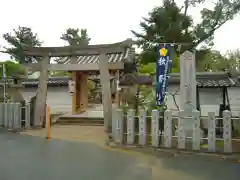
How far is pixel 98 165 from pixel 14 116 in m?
8.41

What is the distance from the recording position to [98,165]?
745 cm

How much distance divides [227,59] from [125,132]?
28368 millimetres

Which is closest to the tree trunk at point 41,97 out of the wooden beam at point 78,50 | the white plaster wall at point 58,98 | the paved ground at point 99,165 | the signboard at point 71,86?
the wooden beam at point 78,50

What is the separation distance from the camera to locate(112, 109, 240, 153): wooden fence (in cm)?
876

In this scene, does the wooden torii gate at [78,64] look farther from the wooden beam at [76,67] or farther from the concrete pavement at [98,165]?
the concrete pavement at [98,165]

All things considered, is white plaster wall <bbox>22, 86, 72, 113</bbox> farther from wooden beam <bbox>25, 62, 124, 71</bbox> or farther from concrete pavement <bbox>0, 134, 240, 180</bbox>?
concrete pavement <bbox>0, 134, 240, 180</bbox>

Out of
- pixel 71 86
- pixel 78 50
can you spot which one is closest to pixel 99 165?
pixel 78 50

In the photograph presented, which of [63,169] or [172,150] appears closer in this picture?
Answer: [63,169]

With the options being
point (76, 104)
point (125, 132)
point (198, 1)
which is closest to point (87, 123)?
point (76, 104)

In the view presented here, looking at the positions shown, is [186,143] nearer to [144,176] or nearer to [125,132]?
[125,132]

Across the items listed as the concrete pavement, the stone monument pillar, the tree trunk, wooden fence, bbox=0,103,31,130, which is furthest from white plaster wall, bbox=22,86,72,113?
the stone monument pillar

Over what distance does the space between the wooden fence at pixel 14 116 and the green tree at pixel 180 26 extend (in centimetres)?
1531

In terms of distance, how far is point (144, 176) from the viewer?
21.3 feet

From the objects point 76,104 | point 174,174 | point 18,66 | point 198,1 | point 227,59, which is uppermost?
point 198,1
